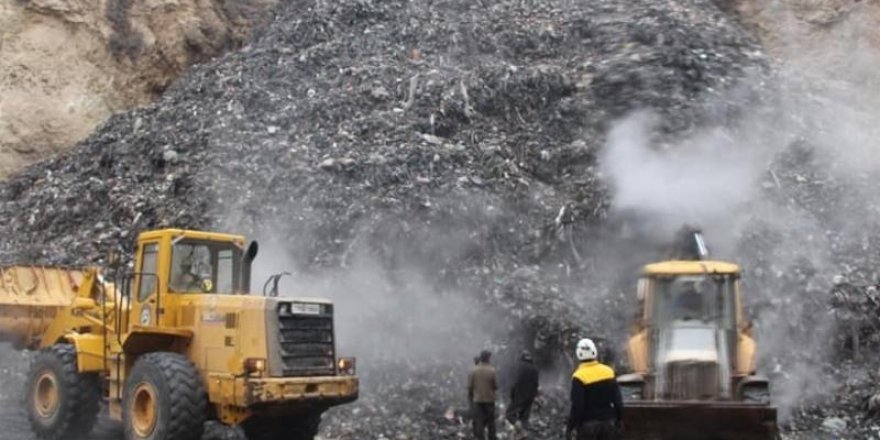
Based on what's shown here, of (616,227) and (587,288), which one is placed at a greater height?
(616,227)

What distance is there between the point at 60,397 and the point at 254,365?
6.51 feet

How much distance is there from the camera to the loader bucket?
7.36m

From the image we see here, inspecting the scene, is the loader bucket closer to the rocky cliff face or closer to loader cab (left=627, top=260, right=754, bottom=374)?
loader cab (left=627, top=260, right=754, bottom=374)

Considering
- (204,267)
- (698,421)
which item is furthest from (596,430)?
(204,267)

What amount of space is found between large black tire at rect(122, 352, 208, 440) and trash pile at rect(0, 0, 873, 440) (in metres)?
1.95

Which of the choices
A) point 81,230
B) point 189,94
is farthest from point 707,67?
point 81,230

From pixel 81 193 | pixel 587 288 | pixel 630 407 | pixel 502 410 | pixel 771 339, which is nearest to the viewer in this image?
pixel 630 407

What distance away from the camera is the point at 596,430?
6.16 m

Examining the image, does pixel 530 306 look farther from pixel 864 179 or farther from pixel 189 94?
pixel 189 94

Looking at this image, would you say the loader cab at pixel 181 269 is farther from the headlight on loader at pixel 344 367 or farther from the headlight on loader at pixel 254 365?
the headlight on loader at pixel 344 367

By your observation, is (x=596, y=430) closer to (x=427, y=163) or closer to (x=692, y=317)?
(x=692, y=317)

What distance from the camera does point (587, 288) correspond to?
426 inches

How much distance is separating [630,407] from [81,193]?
345 inches

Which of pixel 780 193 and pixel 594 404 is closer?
pixel 594 404
